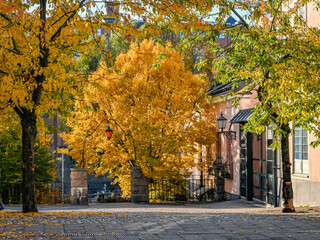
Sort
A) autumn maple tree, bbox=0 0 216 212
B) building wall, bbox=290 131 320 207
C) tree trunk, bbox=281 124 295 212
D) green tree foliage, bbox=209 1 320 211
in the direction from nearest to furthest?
autumn maple tree, bbox=0 0 216 212 → green tree foliage, bbox=209 1 320 211 → tree trunk, bbox=281 124 295 212 → building wall, bbox=290 131 320 207

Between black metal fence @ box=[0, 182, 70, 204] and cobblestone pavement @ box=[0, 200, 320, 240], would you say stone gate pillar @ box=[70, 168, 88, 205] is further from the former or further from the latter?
cobblestone pavement @ box=[0, 200, 320, 240]

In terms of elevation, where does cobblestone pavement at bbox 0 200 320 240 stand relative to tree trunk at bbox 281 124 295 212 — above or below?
below

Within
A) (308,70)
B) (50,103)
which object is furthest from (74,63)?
(308,70)

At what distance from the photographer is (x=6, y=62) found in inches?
475

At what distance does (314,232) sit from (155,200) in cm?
Result: 1438

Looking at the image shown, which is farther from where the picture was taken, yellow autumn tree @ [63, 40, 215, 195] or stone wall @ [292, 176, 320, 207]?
yellow autumn tree @ [63, 40, 215, 195]

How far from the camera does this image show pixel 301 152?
17906mm

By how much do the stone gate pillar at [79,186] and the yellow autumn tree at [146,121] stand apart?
5.35 feet

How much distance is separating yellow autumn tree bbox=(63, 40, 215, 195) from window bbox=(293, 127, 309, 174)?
19.5 ft

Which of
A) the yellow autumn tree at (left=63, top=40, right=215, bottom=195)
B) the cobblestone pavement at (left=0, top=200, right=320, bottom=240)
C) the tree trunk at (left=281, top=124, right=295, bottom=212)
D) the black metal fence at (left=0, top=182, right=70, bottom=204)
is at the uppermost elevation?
the yellow autumn tree at (left=63, top=40, right=215, bottom=195)

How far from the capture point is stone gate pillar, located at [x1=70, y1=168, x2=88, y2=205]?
2098 centimetres

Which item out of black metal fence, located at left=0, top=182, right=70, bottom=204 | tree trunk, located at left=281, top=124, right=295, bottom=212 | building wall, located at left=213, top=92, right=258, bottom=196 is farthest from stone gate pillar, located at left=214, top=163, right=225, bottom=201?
tree trunk, located at left=281, top=124, right=295, bottom=212

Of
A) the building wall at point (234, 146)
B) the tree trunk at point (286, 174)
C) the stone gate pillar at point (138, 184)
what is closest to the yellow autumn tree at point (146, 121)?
the stone gate pillar at point (138, 184)

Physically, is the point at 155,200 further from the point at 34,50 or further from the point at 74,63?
the point at 34,50
